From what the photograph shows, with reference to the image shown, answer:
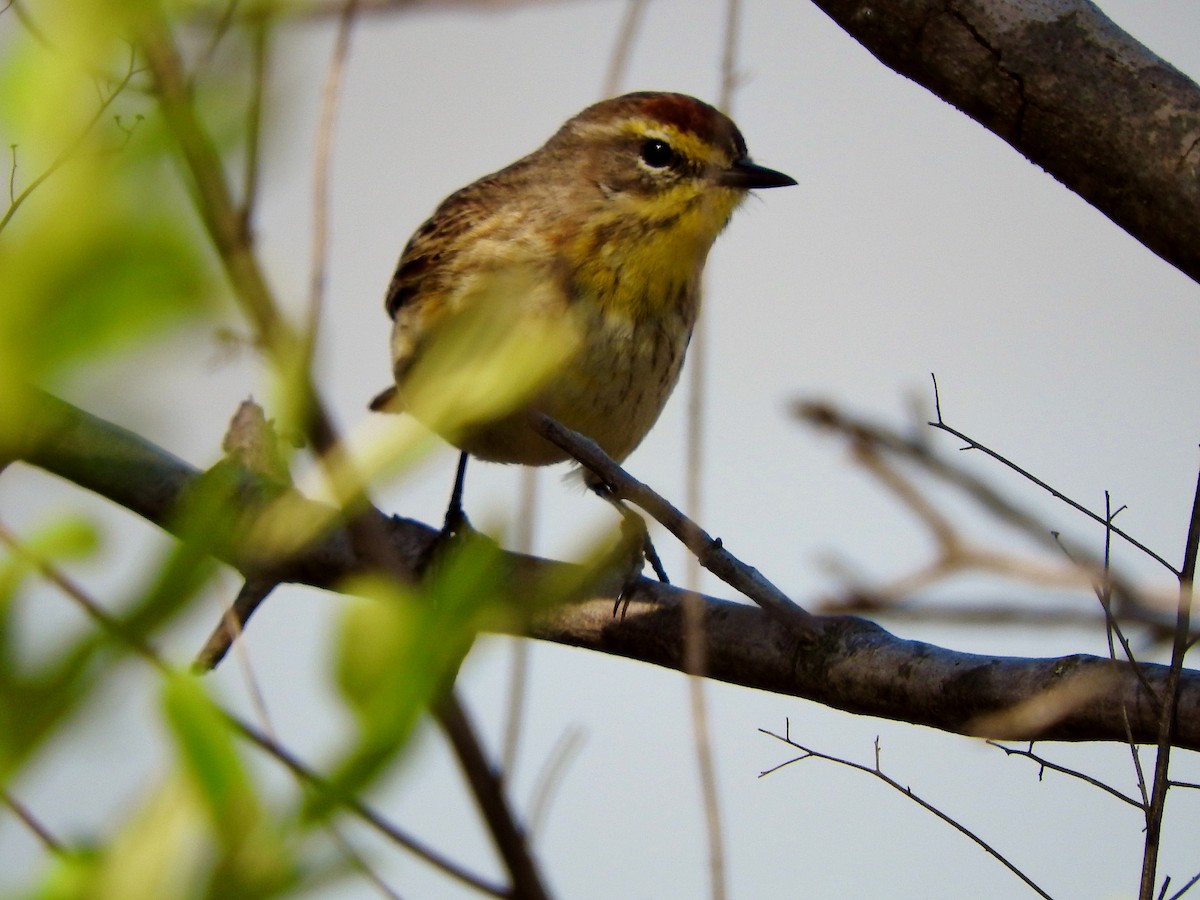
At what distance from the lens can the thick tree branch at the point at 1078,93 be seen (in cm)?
227

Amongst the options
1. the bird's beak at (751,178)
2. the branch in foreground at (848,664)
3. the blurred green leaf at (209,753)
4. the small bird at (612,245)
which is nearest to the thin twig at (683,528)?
the branch in foreground at (848,664)

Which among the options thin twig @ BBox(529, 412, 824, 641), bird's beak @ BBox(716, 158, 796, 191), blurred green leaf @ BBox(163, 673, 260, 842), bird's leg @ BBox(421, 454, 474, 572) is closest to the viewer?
blurred green leaf @ BBox(163, 673, 260, 842)

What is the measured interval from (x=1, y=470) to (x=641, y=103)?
4796 millimetres

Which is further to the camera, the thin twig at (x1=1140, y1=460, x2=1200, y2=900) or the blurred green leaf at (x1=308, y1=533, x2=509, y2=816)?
the thin twig at (x1=1140, y1=460, x2=1200, y2=900)

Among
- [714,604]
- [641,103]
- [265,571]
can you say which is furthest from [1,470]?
[641,103]

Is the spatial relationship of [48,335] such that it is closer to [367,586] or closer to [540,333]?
[367,586]

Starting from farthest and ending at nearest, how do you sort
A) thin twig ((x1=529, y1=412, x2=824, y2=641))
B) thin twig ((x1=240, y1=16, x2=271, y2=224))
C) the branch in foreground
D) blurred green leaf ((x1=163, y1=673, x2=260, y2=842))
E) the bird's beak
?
the bird's beak < the branch in foreground < thin twig ((x1=529, y1=412, x2=824, y2=641)) < thin twig ((x1=240, y1=16, x2=271, y2=224)) < blurred green leaf ((x1=163, y1=673, x2=260, y2=842))

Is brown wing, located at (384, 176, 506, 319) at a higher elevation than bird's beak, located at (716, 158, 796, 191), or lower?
lower

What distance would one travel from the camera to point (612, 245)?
4.77m

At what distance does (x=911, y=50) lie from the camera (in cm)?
235

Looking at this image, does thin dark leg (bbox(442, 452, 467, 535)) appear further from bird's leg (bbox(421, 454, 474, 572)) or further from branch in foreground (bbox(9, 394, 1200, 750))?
branch in foreground (bbox(9, 394, 1200, 750))

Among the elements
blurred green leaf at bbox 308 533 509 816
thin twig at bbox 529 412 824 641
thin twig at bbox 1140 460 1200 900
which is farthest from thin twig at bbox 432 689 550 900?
thin twig at bbox 1140 460 1200 900

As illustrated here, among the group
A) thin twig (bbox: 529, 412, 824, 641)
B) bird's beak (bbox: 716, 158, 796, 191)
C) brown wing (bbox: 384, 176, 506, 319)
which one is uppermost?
bird's beak (bbox: 716, 158, 796, 191)

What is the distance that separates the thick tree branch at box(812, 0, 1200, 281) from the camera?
2268 mm
